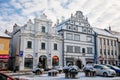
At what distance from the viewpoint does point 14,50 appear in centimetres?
3619

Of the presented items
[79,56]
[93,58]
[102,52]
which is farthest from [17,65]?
[102,52]

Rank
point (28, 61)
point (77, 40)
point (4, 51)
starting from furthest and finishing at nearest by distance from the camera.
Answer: point (77, 40) < point (28, 61) < point (4, 51)

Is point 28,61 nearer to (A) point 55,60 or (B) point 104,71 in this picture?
(A) point 55,60

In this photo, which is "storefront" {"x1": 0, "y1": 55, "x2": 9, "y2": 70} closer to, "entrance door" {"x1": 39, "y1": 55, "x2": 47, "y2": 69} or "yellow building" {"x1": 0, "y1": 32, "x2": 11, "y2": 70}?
"yellow building" {"x1": 0, "y1": 32, "x2": 11, "y2": 70}

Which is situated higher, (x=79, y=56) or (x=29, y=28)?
(x=29, y=28)

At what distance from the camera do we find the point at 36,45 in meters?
35.3

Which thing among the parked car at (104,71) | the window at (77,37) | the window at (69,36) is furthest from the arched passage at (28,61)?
the parked car at (104,71)

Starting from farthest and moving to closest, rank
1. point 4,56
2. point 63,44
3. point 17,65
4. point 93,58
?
point 93,58, point 63,44, point 17,65, point 4,56

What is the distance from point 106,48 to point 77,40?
10906 millimetres

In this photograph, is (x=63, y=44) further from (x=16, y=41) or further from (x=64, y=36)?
(x=16, y=41)

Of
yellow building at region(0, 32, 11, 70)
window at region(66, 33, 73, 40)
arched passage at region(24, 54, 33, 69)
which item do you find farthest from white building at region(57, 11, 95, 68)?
yellow building at region(0, 32, 11, 70)

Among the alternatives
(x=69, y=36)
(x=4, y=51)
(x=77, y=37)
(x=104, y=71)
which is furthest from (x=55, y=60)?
(x=104, y=71)

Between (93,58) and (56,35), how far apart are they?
12538 mm

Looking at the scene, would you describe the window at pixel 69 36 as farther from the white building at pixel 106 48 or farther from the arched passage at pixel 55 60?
the white building at pixel 106 48
